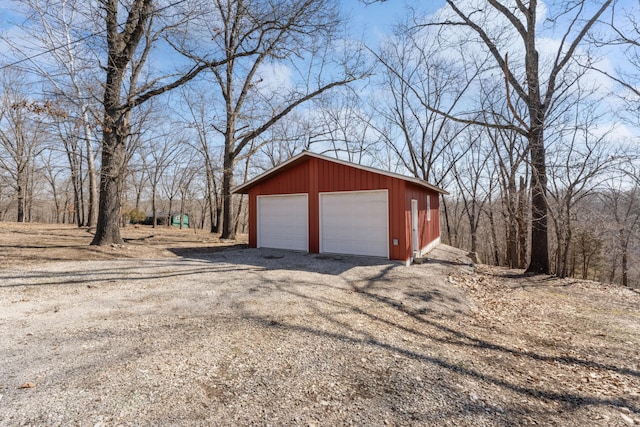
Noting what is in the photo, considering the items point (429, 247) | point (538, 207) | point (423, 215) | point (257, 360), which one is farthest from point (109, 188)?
point (538, 207)

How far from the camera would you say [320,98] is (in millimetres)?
13445

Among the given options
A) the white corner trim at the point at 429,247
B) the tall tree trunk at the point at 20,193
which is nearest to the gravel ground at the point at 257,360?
the white corner trim at the point at 429,247

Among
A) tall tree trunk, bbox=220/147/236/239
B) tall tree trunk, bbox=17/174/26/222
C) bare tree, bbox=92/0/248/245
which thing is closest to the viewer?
bare tree, bbox=92/0/248/245

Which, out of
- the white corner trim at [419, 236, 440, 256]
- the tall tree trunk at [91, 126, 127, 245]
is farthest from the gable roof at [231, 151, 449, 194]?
the tall tree trunk at [91, 126, 127, 245]

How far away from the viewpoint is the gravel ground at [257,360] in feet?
7.25

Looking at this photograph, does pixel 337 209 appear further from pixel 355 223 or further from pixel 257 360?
pixel 257 360

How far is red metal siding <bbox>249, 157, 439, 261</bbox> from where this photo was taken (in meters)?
8.14

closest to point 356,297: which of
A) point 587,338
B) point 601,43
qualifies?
point 587,338

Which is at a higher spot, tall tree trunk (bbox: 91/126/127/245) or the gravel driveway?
tall tree trunk (bbox: 91/126/127/245)

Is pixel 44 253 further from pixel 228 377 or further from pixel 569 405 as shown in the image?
pixel 569 405

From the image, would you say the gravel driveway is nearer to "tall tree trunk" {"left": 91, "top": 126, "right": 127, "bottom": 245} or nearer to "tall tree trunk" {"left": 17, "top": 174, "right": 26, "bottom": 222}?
"tall tree trunk" {"left": 91, "top": 126, "right": 127, "bottom": 245}

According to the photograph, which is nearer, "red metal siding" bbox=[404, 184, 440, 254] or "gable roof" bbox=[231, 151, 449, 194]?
"gable roof" bbox=[231, 151, 449, 194]

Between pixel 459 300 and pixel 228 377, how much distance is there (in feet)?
15.2

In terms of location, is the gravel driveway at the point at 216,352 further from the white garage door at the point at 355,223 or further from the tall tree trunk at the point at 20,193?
the tall tree trunk at the point at 20,193
